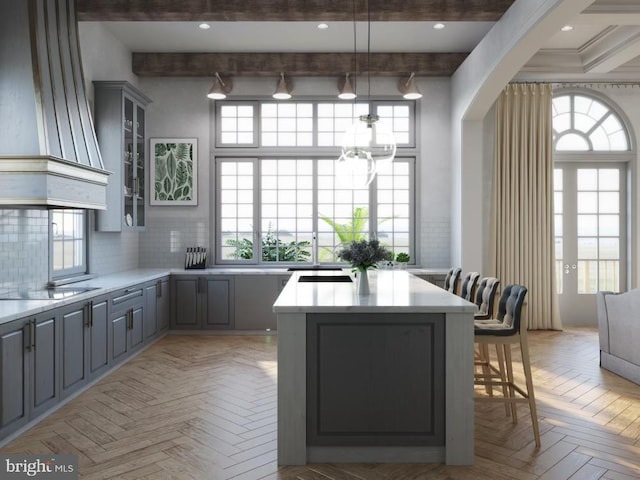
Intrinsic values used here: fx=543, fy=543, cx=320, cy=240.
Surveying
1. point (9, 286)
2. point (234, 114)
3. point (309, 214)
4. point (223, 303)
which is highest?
point (234, 114)

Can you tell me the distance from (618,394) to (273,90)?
5985 mm

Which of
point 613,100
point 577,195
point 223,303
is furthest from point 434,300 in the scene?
point 613,100

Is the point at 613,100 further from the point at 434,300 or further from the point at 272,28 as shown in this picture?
the point at 434,300

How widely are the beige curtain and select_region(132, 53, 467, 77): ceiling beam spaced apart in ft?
4.65

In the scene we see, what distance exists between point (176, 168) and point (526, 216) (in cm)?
522

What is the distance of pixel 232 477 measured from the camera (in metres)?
3.24

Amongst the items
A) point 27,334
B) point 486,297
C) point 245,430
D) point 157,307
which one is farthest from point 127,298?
point 486,297

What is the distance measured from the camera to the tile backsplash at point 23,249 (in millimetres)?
4707

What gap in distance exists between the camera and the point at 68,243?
5980 mm

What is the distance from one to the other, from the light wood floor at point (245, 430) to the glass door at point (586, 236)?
2541mm

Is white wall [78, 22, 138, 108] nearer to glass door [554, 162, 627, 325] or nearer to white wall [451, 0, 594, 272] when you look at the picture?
white wall [451, 0, 594, 272]

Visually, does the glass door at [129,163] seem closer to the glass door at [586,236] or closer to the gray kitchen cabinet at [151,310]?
the gray kitchen cabinet at [151,310]

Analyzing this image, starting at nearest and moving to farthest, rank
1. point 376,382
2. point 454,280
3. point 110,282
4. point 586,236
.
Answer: point 376,382, point 454,280, point 110,282, point 586,236

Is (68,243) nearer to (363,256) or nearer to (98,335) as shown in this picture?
(98,335)
